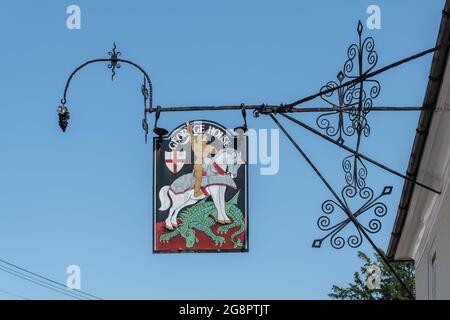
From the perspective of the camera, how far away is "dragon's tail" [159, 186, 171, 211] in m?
12.2

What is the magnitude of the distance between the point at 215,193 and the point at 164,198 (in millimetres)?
507

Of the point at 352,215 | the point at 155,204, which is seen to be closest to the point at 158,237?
the point at 155,204

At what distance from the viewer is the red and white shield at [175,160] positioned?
483 inches

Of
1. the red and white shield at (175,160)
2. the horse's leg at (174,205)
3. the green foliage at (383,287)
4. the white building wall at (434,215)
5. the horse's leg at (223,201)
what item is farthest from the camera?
the green foliage at (383,287)

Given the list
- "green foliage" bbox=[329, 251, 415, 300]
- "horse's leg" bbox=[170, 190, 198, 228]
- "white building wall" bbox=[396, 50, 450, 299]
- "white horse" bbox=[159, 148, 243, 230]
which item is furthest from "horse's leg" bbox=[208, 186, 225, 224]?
"green foliage" bbox=[329, 251, 415, 300]

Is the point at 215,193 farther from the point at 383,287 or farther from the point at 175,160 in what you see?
the point at 383,287

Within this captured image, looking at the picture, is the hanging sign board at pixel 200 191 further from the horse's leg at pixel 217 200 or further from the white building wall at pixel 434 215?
the white building wall at pixel 434 215

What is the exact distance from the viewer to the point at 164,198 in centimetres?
1230

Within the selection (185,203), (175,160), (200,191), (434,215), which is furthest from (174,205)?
(434,215)

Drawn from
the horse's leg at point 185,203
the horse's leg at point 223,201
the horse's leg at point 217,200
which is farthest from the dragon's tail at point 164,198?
the horse's leg at point 223,201

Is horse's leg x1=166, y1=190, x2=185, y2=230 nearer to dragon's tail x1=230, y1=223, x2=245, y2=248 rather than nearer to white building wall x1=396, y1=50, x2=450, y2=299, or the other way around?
dragon's tail x1=230, y1=223, x2=245, y2=248

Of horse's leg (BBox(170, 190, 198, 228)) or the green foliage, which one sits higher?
the green foliage
